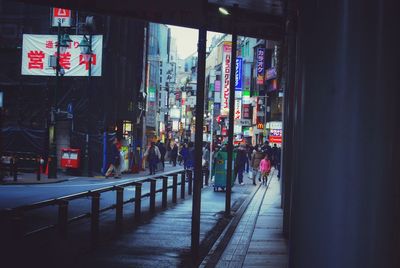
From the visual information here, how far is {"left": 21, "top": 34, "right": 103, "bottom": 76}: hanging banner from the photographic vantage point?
33.6 m

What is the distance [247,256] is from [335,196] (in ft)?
26.2

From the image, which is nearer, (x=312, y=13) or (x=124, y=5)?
(x=312, y=13)

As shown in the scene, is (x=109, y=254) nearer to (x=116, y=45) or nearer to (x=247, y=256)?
(x=247, y=256)

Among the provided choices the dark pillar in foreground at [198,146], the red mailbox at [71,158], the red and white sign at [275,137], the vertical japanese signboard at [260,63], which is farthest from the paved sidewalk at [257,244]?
the vertical japanese signboard at [260,63]

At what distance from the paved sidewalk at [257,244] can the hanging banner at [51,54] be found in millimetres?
18966

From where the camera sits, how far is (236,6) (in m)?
13.6

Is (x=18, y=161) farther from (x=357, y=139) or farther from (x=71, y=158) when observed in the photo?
(x=357, y=139)

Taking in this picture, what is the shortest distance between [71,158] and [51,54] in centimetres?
648

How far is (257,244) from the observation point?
11.1 metres

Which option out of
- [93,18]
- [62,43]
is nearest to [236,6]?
[62,43]

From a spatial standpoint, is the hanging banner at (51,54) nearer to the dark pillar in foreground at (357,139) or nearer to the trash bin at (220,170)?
the trash bin at (220,170)

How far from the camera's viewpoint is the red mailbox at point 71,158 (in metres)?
31.4

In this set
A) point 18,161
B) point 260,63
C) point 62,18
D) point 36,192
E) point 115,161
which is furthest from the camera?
point 260,63

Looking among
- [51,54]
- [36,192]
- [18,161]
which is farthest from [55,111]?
[36,192]
